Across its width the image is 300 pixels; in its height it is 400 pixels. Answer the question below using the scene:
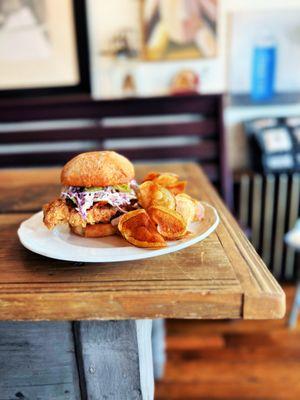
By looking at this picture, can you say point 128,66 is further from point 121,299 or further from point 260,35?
point 121,299

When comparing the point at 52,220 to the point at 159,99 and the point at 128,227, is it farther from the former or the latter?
the point at 159,99

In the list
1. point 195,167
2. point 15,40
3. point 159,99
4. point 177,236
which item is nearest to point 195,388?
point 195,167

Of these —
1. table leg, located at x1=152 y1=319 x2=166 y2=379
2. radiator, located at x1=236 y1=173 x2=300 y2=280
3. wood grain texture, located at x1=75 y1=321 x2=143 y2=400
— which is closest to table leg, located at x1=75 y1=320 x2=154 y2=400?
wood grain texture, located at x1=75 y1=321 x2=143 y2=400

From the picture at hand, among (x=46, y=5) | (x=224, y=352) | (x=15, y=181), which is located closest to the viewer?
(x=15, y=181)

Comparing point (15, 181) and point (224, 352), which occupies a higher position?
point (15, 181)

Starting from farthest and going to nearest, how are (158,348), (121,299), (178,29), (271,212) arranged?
(271,212) → (178,29) → (158,348) → (121,299)

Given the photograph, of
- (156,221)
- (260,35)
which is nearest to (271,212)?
(260,35)
